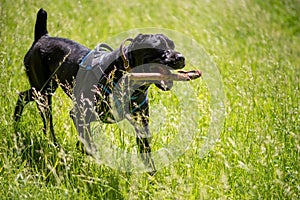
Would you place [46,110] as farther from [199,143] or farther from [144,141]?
[199,143]

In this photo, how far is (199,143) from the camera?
3.91m

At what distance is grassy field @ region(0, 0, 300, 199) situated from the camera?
3.18 metres

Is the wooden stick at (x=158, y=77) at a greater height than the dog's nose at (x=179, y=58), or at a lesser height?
lesser

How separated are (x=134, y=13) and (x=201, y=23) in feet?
4.43

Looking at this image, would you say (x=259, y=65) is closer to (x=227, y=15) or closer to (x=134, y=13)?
(x=227, y=15)

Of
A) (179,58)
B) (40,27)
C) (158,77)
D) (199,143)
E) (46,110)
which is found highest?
(40,27)

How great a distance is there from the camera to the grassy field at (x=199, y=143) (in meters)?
3.18

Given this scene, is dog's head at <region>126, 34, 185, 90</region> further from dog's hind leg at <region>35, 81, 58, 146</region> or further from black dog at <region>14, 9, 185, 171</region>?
dog's hind leg at <region>35, 81, 58, 146</region>

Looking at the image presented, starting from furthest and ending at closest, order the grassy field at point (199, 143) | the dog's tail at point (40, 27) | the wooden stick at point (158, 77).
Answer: the dog's tail at point (40, 27) → the wooden stick at point (158, 77) → the grassy field at point (199, 143)

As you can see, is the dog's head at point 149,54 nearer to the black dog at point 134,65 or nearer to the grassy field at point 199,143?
the black dog at point 134,65

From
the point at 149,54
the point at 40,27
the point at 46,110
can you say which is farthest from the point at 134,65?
the point at 40,27

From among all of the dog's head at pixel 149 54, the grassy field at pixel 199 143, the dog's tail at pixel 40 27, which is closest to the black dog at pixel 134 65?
the dog's head at pixel 149 54

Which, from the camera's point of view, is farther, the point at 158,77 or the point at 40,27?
the point at 40,27

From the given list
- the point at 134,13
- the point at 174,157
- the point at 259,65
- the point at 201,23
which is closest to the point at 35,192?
the point at 174,157
